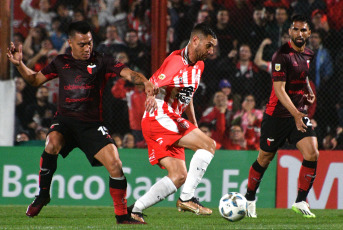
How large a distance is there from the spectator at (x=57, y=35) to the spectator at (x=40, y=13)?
0.10 metres

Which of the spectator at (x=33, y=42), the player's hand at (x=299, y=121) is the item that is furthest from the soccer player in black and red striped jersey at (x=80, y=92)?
the spectator at (x=33, y=42)

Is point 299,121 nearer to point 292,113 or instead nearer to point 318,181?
point 292,113

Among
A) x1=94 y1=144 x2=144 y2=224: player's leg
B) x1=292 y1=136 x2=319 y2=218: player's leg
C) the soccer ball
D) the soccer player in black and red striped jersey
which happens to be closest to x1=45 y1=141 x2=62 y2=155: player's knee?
the soccer player in black and red striped jersey

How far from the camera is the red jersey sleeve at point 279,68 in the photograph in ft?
22.0

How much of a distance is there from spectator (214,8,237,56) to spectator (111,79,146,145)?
5.22 ft

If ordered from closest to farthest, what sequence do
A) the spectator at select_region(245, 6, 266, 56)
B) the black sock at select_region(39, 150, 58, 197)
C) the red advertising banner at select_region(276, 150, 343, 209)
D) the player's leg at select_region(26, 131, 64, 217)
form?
the player's leg at select_region(26, 131, 64, 217) → the black sock at select_region(39, 150, 58, 197) → the red advertising banner at select_region(276, 150, 343, 209) → the spectator at select_region(245, 6, 266, 56)

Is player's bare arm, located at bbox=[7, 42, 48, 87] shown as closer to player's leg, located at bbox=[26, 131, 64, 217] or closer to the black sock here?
player's leg, located at bbox=[26, 131, 64, 217]

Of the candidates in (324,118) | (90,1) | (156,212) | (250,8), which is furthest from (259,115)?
(90,1)

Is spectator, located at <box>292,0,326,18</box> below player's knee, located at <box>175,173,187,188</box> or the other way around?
the other way around

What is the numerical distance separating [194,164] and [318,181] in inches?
150

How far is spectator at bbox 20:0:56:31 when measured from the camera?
10.8 m

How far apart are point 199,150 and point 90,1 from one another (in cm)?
579

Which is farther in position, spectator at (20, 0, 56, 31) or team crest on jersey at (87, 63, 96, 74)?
spectator at (20, 0, 56, 31)

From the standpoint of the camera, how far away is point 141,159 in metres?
9.12
